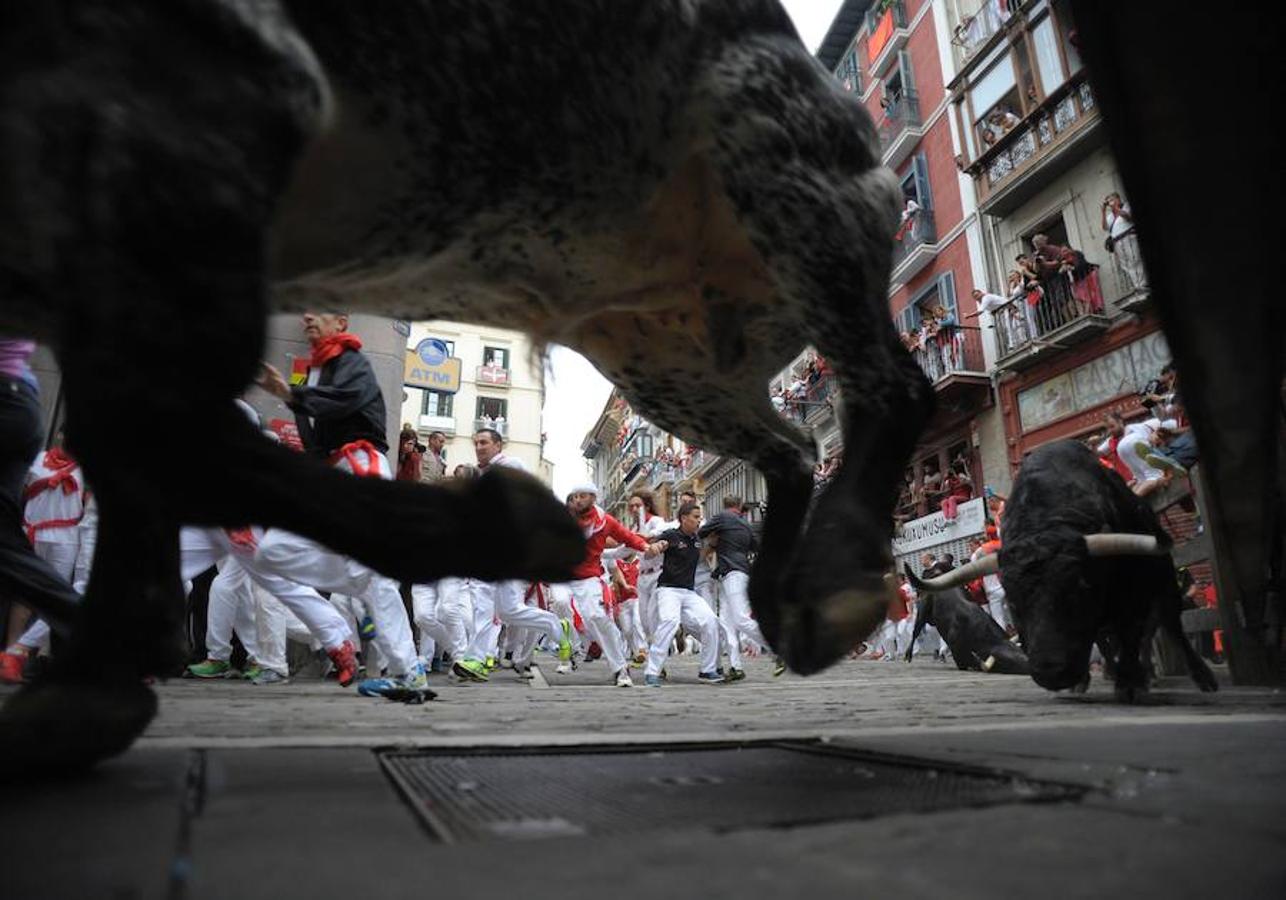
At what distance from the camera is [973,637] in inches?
377

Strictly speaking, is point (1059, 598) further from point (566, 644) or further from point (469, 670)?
point (566, 644)

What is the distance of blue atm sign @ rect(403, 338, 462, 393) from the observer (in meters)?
13.7

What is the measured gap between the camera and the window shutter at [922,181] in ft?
72.7

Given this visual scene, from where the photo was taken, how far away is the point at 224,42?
1.11 meters

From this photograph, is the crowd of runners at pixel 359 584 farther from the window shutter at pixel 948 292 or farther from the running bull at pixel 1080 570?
the window shutter at pixel 948 292

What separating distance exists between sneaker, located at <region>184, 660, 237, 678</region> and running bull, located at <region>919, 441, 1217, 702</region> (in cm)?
616

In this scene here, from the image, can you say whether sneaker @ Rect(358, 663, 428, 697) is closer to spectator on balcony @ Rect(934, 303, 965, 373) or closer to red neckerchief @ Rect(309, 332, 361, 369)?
red neckerchief @ Rect(309, 332, 361, 369)

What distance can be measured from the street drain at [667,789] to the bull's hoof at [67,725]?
49 cm

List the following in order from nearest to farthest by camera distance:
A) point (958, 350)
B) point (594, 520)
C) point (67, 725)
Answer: point (67, 725)
point (594, 520)
point (958, 350)

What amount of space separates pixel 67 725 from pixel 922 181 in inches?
943

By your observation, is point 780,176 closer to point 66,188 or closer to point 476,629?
point 66,188

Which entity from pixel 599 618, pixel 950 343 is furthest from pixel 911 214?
pixel 599 618

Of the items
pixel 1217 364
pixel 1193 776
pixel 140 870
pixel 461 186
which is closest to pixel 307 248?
pixel 461 186

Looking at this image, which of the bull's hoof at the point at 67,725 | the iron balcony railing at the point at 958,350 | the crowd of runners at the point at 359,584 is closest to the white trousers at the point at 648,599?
the crowd of runners at the point at 359,584
